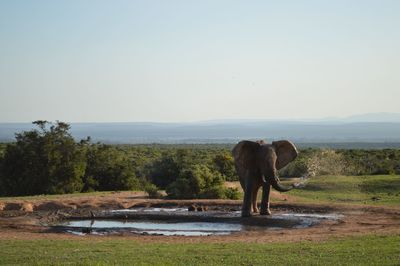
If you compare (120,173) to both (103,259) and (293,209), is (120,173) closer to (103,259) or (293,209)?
(293,209)

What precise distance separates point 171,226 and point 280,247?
317 inches

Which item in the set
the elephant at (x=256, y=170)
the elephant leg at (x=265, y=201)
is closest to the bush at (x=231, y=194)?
the elephant at (x=256, y=170)

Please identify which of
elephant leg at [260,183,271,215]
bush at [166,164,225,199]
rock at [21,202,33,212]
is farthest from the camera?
bush at [166,164,225,199]

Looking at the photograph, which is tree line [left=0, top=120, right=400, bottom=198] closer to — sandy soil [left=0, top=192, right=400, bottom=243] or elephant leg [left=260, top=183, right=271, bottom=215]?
sandy soil [left=0, top=192, right=400, bottom=243]


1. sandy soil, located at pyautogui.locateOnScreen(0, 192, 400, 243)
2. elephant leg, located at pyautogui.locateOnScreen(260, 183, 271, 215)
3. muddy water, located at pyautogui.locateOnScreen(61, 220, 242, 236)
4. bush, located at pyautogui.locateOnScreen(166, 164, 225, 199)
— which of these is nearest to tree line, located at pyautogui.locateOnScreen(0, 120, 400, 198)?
bush, located at pyautogui.locateOnScreen(166, 164, 225, 199)

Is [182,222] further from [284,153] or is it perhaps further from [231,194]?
[231,194]

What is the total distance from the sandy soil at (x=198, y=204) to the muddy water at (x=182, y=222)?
0.75 metres

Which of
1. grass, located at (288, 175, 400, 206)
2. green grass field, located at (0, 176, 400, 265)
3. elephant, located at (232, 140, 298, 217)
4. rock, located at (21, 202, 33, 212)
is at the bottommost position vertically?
rock, located at (21, 202, 33, 212)

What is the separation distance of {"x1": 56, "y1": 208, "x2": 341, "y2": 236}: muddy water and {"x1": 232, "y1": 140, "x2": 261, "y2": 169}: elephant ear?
212 centimetres

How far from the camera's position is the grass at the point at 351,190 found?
33.9 m

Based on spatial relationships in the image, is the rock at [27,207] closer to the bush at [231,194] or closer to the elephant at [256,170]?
the elephant at [256,170]

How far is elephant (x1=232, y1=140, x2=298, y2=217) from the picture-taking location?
24.8m

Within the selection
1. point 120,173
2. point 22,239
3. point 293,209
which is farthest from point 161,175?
point 22,239

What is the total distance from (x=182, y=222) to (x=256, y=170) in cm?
365
